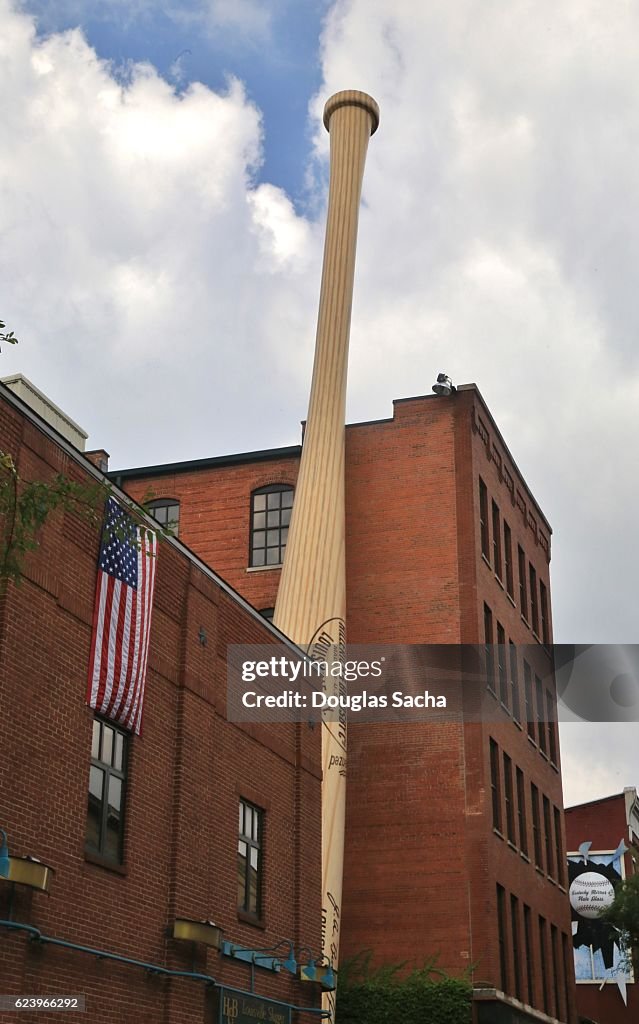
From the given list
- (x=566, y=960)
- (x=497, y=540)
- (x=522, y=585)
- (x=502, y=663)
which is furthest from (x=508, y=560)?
(x=566, y=960)

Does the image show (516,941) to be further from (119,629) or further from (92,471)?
(92,471)

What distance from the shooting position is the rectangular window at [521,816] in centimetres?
3709

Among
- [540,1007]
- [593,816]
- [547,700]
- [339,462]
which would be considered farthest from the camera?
[593,816]

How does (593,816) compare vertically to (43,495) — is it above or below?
above

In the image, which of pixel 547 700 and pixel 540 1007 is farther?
pixel 547 700

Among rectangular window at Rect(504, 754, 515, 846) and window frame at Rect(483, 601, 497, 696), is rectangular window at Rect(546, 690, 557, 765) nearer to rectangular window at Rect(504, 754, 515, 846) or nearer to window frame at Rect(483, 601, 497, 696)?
rectangular window at Rect(504, 754, 515, 846)

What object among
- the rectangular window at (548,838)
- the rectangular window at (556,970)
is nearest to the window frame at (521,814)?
the rectangular window at (548,838)

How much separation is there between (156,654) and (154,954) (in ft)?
13.3

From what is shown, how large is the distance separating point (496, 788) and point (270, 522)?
10.1m

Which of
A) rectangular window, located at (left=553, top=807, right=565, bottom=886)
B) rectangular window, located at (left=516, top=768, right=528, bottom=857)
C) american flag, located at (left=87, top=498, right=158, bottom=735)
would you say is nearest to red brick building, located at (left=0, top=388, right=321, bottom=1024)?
american flag, located at (left=87, top=498, right=158, bottom=735)

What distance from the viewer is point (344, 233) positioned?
37469 mm

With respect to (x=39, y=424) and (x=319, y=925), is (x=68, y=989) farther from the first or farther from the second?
(x=319, y=925)

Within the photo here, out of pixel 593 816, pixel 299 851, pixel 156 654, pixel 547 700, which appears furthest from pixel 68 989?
pixel 593 816

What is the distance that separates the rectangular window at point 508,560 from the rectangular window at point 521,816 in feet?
18.3
